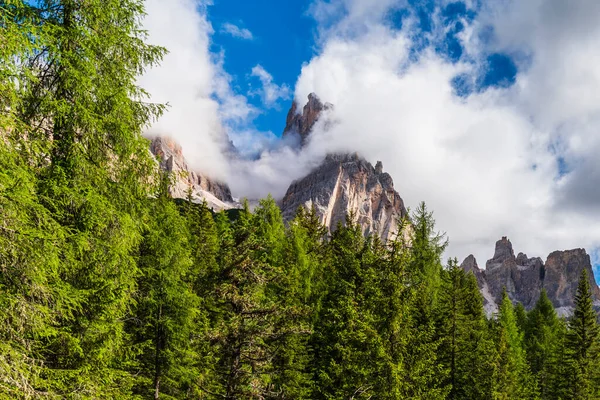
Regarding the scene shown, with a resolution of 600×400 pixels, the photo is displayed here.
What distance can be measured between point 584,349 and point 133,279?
132 feet

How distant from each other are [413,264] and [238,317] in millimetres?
18109

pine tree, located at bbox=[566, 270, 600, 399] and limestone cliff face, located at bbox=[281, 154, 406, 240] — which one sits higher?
limestone cliff face, located at bbox=[281, 154, 406, 240]

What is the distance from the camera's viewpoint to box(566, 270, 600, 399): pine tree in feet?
108

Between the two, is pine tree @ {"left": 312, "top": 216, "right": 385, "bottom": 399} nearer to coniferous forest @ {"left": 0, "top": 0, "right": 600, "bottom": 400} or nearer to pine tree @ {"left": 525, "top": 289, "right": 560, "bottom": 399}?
coniferous forest @ {"left": 0, "top": 0, "right": 600, "bottom": 400}

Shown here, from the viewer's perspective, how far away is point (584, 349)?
35438 millimetres

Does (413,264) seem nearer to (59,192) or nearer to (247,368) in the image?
(247,368)

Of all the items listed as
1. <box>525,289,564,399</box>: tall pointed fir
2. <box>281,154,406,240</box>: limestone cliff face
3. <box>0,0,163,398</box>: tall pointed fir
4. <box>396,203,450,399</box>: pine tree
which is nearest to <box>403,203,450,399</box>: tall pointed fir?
<box>396,203,450,399</box>: pine tree

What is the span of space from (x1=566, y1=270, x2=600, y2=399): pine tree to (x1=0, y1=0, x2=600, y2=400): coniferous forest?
1.42 feet

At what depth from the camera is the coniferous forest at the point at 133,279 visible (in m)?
6.00

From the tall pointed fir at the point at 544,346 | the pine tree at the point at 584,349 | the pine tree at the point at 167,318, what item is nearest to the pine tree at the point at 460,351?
the pine tree at the point at 584,349

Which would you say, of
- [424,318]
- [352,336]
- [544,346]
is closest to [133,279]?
[352,336]

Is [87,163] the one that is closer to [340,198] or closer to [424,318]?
[424,318]

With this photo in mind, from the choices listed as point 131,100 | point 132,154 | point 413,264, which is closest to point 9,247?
point 132,154

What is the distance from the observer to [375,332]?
1683cm
